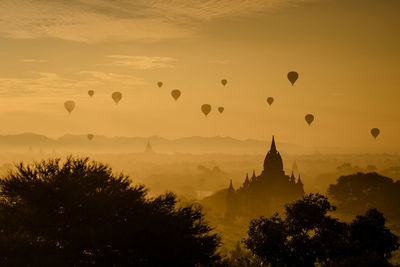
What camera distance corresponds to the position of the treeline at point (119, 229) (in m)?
23.3

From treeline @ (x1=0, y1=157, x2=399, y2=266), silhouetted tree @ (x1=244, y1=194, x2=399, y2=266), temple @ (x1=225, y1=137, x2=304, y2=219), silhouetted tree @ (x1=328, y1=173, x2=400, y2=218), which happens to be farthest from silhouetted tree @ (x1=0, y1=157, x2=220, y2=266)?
silhouetted tree @ (x1=328, y1=173, x2=400, y2=218)

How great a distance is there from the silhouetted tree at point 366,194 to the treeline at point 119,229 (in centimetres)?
7279

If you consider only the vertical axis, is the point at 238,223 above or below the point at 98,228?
above

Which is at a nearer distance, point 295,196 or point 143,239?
point 143,239

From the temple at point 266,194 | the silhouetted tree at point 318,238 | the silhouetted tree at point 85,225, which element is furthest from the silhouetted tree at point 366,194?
A: the silhouetted tree at point 85,225

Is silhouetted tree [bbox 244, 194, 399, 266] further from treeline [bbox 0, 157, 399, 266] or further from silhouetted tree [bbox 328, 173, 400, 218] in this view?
silhouetted tree [bbox 328, 173, 400, 218]

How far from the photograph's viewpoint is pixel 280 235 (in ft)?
85.6

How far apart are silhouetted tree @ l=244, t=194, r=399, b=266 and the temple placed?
6482 centimetres

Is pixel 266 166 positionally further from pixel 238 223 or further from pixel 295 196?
pixel 238 223

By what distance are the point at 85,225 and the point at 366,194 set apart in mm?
82906

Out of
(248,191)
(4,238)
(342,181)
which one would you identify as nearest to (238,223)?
(248,191)

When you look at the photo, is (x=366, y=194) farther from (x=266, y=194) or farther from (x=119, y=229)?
(x=119, y=229)

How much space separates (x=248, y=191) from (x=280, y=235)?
225ft

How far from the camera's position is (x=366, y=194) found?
94.9 m
